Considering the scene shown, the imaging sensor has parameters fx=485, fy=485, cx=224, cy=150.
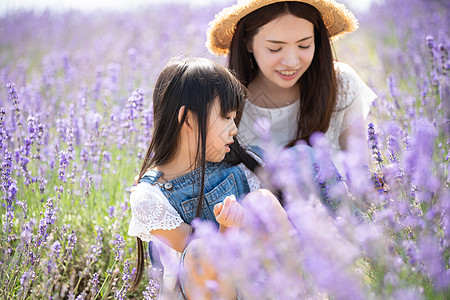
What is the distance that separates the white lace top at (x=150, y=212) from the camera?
5.84ft

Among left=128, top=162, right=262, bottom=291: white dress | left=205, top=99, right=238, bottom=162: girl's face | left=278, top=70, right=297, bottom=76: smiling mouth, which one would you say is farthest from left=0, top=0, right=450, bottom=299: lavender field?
left=278, top=70, right=297, bottom=76: smiling mouth

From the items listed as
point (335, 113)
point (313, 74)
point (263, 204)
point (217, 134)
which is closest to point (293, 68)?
point (313, 74)

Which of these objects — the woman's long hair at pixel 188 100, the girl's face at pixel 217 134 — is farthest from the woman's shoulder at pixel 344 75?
the girl's face at pixel 217 134

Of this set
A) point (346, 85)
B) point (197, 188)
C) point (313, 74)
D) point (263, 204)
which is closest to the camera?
point (263, 204)

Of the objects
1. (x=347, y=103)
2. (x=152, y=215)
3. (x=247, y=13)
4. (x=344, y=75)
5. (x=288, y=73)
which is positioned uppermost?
(x=247, y=13)

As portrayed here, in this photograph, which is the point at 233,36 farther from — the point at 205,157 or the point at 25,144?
the point at 25,144

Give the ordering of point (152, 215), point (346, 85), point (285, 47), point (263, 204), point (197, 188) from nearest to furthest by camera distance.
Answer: point (263, 204), point (152, 215), point (197, 188), point (285, 47), point (346, 85)

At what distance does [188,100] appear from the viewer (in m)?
1.86

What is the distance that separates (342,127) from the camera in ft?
8.67

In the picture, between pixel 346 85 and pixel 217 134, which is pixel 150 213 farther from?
pixel 346 85

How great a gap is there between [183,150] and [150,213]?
292mm

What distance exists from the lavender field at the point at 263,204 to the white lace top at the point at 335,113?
124 millimetres

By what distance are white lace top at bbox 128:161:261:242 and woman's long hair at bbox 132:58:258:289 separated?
4.5 inches

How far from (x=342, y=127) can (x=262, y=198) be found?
115cm
